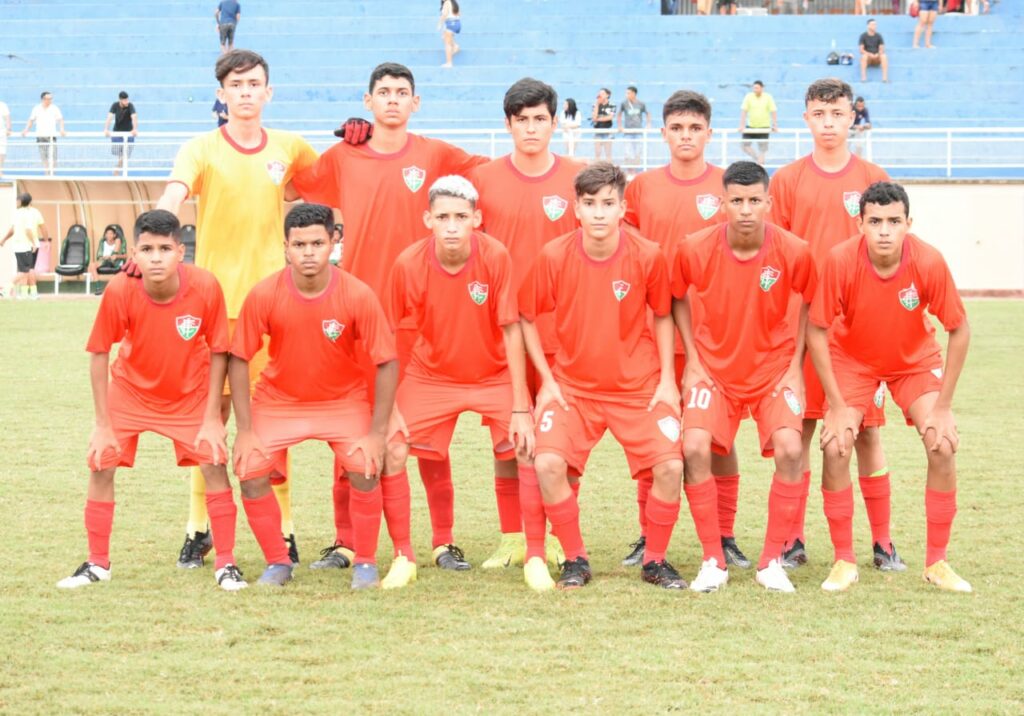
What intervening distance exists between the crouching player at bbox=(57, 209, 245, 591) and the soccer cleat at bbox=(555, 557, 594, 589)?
53.8 inches

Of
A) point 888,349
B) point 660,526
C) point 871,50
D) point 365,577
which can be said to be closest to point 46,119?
point 871,50

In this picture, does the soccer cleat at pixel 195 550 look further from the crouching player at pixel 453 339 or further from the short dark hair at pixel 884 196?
the short dark hair at pixel 884 196

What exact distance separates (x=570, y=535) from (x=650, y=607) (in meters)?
0.60

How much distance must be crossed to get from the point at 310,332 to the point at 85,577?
4.61ft

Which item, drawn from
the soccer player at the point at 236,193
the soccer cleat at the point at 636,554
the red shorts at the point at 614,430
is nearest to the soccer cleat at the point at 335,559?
the soccer player at the point at 236,193

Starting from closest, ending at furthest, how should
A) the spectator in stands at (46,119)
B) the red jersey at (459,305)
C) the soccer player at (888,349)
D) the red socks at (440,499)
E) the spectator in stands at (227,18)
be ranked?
the soccer player at (888,349), the red jersey at (459,305), the red socks at (440,499), the spectator in stands at (46,119), the spectator in stands at (227,18)

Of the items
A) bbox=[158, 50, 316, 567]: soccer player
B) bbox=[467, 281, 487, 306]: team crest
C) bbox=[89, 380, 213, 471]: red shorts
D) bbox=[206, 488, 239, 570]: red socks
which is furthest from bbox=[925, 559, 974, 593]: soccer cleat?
bbox=[89, 380, 213, 471]: red shorts

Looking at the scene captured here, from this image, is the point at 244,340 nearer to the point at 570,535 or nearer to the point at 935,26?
the point at 570,535

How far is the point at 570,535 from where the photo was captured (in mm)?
6215

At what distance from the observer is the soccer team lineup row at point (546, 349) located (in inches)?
242

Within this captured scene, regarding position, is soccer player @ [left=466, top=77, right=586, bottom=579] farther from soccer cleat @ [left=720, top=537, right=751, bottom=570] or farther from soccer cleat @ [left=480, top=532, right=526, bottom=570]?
soccer cleat @ [left=720, top=537, right=751, bottom=570]

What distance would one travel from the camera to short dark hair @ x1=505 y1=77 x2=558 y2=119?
6.52m

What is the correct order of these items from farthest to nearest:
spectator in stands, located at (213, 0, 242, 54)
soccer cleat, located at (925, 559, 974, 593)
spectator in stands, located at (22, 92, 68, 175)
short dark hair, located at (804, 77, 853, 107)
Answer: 1. spectator in stands, located at (213, 0, 242, 54)
2. spectator in stands, located at (22, 92, 68, 175)
3. short dark hair, located at (804, 77, 853, 107)
4. soccer cleat, located at (925, 559, 974, 593)

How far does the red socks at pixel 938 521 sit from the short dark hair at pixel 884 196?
124 centimetres
